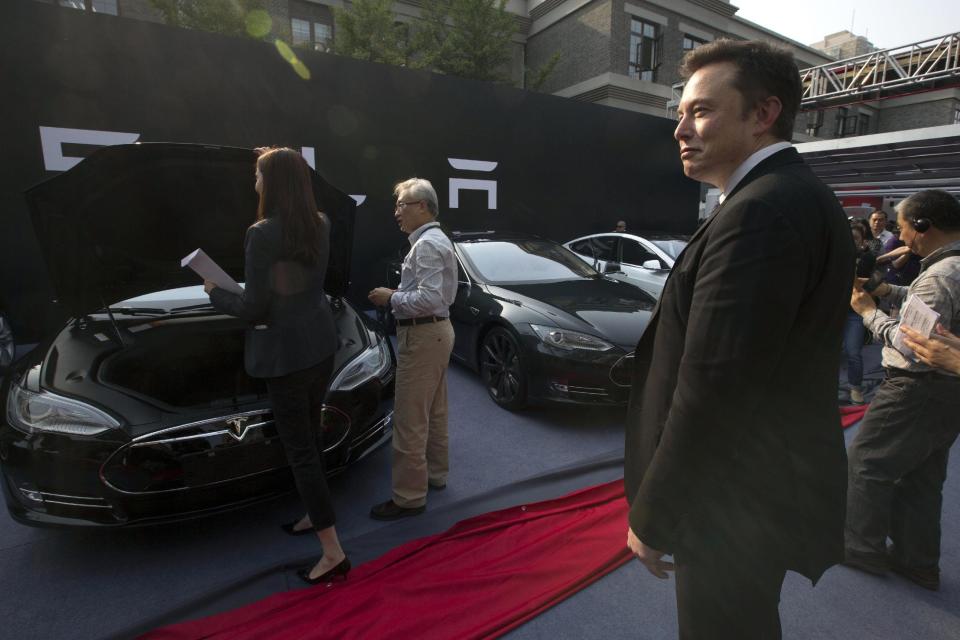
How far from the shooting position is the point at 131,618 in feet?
6.71

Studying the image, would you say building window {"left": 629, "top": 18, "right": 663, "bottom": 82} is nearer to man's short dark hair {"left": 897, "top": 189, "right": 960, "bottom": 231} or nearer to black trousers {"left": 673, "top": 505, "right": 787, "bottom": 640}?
man's short dark hair {"left": 897, "top": 189, "right": 960, "bottom": 231}

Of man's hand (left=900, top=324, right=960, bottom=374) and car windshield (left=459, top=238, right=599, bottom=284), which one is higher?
car windshield (left=459, top=238, right=599, bottom=284)

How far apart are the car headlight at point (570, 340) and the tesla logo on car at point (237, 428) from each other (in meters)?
2.11

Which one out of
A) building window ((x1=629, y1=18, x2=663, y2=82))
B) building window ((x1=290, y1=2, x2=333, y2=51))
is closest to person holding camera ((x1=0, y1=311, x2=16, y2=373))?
building window ((x1=290, y1=2, x2=333, y2=51))

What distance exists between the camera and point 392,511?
2.68 meters

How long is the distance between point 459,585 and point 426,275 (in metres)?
1.40

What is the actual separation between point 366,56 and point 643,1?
1159 centimetres

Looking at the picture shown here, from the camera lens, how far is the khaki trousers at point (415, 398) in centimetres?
256

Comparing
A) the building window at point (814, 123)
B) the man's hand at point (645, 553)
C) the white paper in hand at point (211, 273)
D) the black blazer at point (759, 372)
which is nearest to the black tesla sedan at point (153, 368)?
the white paper in hand at point (211, 273)

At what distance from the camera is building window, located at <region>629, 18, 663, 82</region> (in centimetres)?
2027

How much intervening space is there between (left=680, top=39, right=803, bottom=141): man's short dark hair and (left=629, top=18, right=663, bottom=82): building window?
21986 mm

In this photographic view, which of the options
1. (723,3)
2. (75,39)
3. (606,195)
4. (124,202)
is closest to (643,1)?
(723,3)

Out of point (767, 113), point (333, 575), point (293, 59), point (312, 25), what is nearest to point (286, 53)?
point (293, 59)

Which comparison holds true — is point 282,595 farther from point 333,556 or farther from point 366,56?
point 366,56
